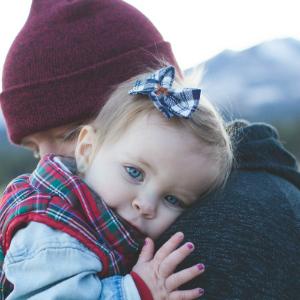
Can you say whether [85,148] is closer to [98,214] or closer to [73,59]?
[98,214]

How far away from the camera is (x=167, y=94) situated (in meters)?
1.95

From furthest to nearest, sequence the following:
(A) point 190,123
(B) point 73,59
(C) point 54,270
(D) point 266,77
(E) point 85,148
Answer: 1. (D) point 266,77
2. (B) point 73,59
3. (E) point 85,148
4. (A) point 190,123
5. (C) point 54,270

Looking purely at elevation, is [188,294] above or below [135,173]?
below

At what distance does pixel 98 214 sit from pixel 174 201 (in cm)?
33

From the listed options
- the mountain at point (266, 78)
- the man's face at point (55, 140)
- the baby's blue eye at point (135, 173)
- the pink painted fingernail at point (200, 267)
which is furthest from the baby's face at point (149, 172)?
the mountain at point (266, 78)

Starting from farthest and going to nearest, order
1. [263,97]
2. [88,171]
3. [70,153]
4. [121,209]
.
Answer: [263,97] < [70,153] < [88,171] < [121,209]

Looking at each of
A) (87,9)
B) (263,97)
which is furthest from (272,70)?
(87,9)

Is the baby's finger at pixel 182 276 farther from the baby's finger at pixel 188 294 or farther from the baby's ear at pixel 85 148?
the baby's ear at pixel 85 148

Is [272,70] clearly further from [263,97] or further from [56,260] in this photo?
[56,260]

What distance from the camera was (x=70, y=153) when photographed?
7.81 ft

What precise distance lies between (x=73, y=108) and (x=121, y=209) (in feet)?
2.42

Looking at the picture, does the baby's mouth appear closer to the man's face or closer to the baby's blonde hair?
the baby's blonde hair

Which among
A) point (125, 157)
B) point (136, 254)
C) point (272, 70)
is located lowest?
point (272, 70)

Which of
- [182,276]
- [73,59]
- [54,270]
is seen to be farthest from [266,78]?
[54,270]
